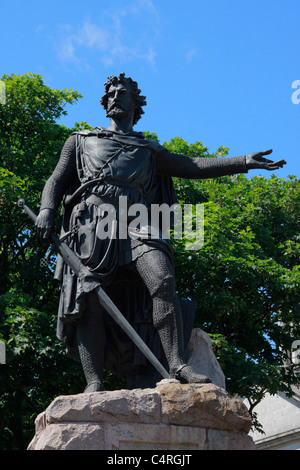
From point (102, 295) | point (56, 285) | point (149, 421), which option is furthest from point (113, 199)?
point (56, 285)

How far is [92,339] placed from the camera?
6633 millimetres

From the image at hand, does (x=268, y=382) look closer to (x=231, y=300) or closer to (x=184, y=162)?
(x=231, y=300)

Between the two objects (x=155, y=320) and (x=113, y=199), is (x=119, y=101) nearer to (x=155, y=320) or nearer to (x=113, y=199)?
(x=113, y=199)

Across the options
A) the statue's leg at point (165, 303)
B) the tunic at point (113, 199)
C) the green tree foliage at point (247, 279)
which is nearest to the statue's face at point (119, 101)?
the tunic at point (113, 199)

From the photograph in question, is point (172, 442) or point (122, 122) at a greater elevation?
point (122, 122)

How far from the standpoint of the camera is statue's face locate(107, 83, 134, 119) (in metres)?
7.35

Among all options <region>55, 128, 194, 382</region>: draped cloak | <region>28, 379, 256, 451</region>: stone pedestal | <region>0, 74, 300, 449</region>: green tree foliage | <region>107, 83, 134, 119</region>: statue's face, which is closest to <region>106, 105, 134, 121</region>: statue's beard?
<region>107, 83, 134, 119</region>: statue's face

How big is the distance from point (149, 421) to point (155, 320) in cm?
106

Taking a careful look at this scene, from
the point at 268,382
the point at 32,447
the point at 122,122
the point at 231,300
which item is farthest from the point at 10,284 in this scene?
the point at 32,447

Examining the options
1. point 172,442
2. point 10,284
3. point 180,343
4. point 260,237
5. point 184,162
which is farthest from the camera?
point 260,237

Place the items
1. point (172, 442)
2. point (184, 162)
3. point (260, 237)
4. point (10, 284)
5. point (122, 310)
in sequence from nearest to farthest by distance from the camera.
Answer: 1. point (172, 442)
2. point (122, 310)
3. point (184, 162)
4. point (10, 284)
5. point (260, 237)

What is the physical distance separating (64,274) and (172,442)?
6.89ft

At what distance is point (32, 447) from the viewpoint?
575 centimetres

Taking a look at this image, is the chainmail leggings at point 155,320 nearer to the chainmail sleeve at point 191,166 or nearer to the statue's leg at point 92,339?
the statue's leg at point 92,339
